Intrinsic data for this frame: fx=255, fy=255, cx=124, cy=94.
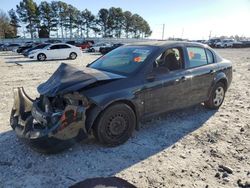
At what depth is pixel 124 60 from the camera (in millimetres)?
4875

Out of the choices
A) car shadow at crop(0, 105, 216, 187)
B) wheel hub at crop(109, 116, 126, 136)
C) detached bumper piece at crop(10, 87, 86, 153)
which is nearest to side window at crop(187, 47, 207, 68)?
car shadow at crop(0, 105, 216, 187)

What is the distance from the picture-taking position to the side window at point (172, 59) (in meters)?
4.99

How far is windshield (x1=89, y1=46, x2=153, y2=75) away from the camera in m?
4.59

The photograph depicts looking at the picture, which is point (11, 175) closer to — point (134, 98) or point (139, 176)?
point (139, 176)

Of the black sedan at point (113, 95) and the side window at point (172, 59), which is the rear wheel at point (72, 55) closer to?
the black sedan at point (113, 95)

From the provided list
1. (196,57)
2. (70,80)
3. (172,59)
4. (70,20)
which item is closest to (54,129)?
(70,80)

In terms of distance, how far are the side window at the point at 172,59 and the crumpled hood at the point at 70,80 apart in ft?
3.73

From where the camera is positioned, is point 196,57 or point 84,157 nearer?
point 84,157

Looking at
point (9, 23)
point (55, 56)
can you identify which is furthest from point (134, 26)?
point (55, 56)

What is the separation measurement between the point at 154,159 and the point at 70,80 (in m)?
1.77

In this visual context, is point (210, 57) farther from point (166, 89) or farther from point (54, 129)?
point (54, 129)

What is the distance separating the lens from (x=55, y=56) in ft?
70.0

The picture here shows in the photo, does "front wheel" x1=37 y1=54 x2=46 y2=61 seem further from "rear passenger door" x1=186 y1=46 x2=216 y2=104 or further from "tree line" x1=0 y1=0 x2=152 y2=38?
"tree line" x1=0 y1=0 x2=152 y2=38

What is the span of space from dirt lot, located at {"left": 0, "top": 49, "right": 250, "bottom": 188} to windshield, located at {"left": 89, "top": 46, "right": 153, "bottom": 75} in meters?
1.24
